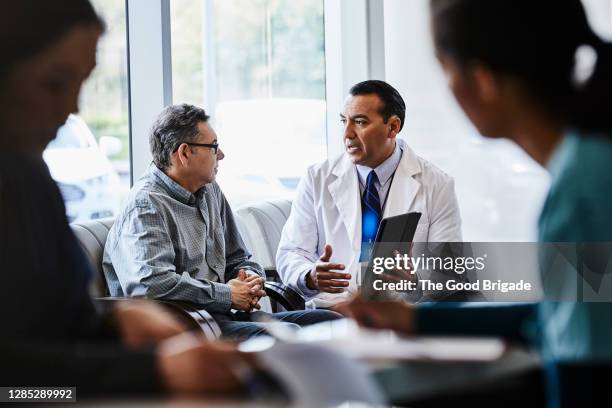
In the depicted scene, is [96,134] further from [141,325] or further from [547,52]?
[547,52]

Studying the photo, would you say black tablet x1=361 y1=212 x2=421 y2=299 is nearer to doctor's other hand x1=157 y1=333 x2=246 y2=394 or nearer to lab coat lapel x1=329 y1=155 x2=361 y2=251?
lab coat lapel x1=329 y1=155 x2=361 y2=251

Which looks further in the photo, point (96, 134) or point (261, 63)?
point (261, 63)

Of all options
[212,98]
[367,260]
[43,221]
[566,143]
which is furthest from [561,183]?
[212,98]

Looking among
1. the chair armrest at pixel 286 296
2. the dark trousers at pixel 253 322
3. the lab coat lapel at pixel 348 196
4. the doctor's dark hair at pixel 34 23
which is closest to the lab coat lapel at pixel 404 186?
the lab coat lapel at pixel 348 196

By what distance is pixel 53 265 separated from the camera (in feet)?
5.73

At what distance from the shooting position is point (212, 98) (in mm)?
3023

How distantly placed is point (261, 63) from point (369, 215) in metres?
0.76

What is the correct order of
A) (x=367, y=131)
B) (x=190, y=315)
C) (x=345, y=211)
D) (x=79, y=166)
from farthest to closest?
(x=367, y=131) < (x=345, y=211) < (x=190, y=315) < (x=79, y=166)

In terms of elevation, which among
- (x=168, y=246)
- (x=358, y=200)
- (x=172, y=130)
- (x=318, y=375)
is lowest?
(x=318, y=375)

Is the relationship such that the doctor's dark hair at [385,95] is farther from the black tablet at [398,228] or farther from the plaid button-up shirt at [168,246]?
the plaid button-up shirt at [168,246]

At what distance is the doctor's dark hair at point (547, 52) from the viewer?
5.68 feet

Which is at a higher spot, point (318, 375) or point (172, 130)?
point (172, 130)

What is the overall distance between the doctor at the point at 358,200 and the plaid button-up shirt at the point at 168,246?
0.80ft

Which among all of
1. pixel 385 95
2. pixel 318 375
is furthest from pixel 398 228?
pixel 318 375
